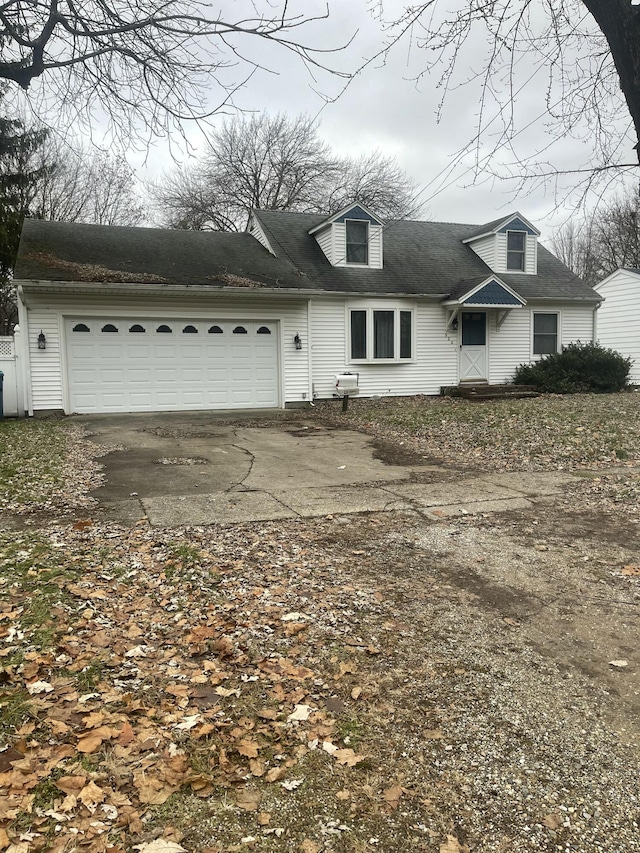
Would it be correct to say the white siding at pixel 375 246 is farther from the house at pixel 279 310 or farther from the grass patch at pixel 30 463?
the grass patch at pixel 30 463

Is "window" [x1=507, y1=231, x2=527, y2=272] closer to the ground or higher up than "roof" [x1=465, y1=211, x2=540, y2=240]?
closer to the ground

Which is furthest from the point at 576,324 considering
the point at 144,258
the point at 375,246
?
the point at 144,258

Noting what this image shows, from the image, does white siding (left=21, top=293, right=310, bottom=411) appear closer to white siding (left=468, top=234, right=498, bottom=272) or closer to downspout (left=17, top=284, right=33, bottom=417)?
downspout (left=17, top=284, right=33, bottom=417)

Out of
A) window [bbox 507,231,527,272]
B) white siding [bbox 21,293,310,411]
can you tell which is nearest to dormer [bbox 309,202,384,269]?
white siding [bbox 21,293,310,411]

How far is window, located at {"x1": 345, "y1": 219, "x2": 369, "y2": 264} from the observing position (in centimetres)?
1762

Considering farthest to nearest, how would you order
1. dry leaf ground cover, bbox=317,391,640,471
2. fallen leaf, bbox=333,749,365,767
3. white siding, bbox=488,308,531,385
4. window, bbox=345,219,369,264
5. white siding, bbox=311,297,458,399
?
1. white siding, bbox=488,308,531,385
2. window, bbox=345,219,369,264
3. white siding, bbox=311,297,458,399
4. dry leaf ground cover, bbox=317,391,640,471
5. fallen leaf, bbox=333,749,365,767

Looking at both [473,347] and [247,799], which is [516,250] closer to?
[473,347]

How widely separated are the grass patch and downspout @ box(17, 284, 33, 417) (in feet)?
5.09

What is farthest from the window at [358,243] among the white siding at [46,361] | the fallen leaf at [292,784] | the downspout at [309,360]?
the fallen leaf at [292,784]

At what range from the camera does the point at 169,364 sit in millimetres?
14781

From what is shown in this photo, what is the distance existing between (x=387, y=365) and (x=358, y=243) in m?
3.80

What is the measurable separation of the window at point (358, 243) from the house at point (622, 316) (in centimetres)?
1012

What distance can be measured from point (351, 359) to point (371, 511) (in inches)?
452

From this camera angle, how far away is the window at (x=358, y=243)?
17625 millimetres
